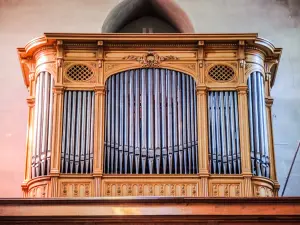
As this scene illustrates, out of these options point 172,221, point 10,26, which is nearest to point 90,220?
point 172,221

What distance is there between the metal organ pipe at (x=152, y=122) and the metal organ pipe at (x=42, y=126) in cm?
95

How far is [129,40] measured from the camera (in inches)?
605

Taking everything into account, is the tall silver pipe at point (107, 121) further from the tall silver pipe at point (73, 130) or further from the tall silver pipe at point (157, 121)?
the tall silver pipe at point (157, 121)

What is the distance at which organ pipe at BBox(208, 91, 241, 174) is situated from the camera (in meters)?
14.5

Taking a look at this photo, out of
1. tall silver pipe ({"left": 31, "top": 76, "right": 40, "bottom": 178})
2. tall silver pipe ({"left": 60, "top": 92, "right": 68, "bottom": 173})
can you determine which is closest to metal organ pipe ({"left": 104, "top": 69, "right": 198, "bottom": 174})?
tall silver pipe ({"left": 60, "top": 92, "right": 68, "bottom": 173})

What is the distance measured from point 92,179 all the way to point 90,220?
4.00 feet

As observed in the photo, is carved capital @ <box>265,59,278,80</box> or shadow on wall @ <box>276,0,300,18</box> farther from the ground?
shadow on wall @ <box>276,0,300,18</box>

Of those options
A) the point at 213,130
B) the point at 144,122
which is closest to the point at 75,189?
the point at 144,122

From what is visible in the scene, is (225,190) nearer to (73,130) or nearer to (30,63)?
(73,130)

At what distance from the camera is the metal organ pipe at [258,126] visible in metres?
14.6

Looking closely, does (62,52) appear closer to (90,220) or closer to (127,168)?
(127,168)

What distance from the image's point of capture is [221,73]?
50.3 feet

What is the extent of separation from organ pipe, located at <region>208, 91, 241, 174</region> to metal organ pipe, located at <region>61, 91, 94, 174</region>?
1981mm

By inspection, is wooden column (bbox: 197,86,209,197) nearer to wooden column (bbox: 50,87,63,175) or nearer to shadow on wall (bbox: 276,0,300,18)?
wooden column (bbox: 50,87,63,175)
